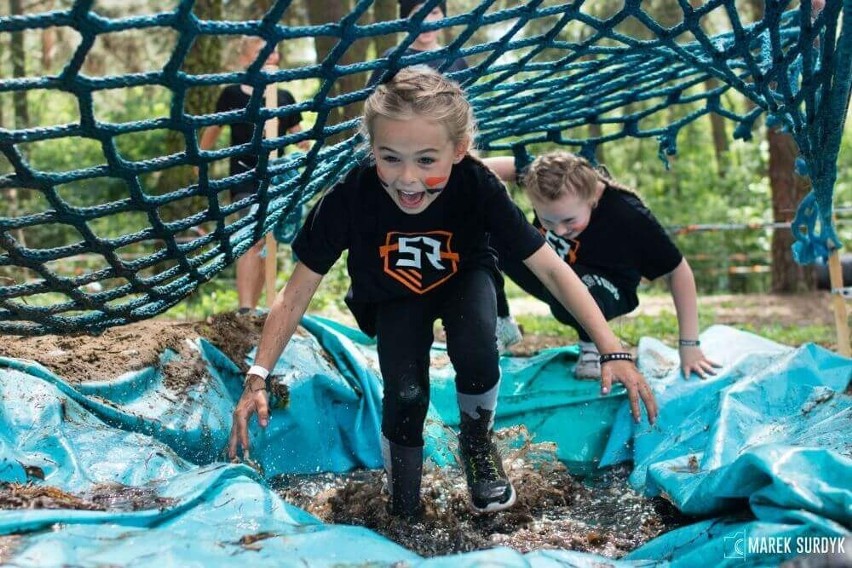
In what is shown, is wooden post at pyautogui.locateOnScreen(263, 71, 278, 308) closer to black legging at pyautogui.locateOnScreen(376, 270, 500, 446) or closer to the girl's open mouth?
black legging at pyautogui.locateOnScreen(376, 270, 500, 446)

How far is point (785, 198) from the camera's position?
788 centimetres

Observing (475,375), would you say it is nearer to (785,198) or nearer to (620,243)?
→ (620,243)

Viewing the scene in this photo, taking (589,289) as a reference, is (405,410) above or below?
below

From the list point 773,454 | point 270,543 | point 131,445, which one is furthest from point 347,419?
point 773,454

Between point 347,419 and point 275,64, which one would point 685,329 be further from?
point 275,64

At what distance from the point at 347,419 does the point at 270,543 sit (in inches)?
53.6

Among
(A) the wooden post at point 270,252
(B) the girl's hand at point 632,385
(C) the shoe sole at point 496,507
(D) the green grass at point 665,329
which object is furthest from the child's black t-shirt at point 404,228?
(D) the green grass at point 665,329

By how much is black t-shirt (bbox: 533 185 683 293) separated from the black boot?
1025mm

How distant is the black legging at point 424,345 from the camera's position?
2.24 metres

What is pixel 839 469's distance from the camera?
64.4 inches

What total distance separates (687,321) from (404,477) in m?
1.27

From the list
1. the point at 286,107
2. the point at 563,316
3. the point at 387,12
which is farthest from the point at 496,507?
the point at 387,12

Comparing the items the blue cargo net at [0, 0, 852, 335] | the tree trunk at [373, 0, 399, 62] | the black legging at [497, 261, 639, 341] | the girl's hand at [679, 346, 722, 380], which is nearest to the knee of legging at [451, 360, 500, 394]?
the blue cargo net at [0, 0, 852, 335]

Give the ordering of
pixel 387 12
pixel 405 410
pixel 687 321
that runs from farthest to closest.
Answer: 1. pixel 387 12
2. pixel 687 321
3. pixel 405 410
